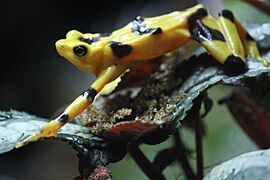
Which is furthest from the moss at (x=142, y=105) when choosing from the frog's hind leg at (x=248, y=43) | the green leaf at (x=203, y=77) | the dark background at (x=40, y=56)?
the dark background at (x=40, y=56)

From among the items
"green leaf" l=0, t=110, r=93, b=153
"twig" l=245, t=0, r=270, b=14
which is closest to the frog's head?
"green leaf" l=0, t=110, r=93, b=153

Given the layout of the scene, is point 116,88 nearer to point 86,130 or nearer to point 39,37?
point 86,130

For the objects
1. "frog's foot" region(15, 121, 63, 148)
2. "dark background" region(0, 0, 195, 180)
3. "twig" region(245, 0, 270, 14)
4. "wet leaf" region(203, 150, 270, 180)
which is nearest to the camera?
"wet leaf" region(203, 150, 270, 180)

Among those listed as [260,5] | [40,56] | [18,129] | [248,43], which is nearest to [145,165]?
[18,129]

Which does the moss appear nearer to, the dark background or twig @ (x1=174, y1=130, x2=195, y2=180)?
twig @ (x1=174, y1=130, x2=195, y2=180)

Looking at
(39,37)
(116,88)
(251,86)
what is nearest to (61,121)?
(116,88)

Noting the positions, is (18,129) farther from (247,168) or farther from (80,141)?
(247,168)
